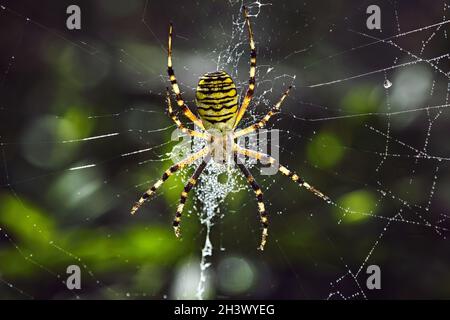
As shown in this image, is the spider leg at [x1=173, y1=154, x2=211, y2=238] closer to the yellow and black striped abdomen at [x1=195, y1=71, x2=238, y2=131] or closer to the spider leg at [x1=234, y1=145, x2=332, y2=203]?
the spider leg at [x1=234, y1=145, x2=332, y2=203]

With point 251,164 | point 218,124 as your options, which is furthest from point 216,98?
point 251,164

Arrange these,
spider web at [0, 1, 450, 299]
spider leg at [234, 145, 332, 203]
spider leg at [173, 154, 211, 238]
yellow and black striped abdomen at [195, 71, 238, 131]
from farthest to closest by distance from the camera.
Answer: spider web at [0, 1, 450, 299] < spider leg at [234, 145, 332, 203] < spider leg at [173, 154, 211, 238] < yellow and black striped abdomen at [195, 71, 238, 131]

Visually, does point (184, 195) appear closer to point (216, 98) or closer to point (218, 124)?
point (218, 124)

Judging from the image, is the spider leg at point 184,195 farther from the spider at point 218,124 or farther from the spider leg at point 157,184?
the spider leg at point 157,184

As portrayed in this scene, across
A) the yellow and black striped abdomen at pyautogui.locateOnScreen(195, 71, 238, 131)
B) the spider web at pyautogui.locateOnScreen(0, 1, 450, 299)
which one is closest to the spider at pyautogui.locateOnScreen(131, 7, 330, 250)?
the yellow and black striped abdomen at pyautogui.locateOnScreen(195, 71, 238, 131)

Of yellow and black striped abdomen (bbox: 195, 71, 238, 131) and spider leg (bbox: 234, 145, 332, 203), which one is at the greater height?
yellow and black striped abdomen (bbox: 195, 71, 238, 131)

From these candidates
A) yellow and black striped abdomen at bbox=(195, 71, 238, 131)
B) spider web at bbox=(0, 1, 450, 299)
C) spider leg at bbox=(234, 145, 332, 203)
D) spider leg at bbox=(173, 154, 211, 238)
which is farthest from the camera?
spider web at bbox=(0, 1, 450, 299)

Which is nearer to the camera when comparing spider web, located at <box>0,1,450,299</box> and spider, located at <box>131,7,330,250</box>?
spider, located at <box>131,7,330,250</box>

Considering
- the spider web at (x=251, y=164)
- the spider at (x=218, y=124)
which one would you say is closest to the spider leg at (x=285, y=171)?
the spider at (x=218, y=124)
